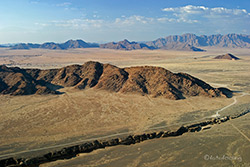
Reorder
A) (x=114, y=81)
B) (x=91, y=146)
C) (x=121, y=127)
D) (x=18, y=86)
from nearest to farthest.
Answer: (x=91, y=146) → (x=121, y=127) → (x=18, y=86) → (x=114, y=81)

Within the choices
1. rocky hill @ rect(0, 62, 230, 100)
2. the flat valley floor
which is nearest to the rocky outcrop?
the flat valley floor

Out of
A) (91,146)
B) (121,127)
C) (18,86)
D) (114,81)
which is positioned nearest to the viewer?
(91,146)

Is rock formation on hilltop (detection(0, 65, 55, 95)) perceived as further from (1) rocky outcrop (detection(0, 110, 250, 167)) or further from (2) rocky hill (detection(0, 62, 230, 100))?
(1) rocky outcrop (detection(0, 110, 250, 167))

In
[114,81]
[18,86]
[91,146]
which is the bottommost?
[91,146]

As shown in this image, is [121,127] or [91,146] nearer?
[91,146]

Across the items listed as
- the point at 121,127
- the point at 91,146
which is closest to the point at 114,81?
the point at 121,127

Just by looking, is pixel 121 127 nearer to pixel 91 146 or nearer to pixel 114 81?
pixel 91 146

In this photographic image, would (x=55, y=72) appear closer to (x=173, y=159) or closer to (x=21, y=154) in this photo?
(x=21, y=154)

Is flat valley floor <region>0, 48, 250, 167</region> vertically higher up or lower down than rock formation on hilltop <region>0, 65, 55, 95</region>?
lower down

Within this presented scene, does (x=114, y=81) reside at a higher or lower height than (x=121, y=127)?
higher
